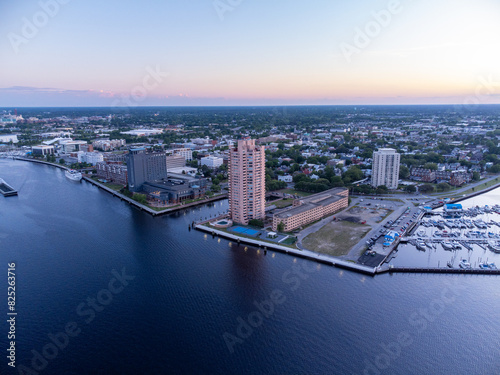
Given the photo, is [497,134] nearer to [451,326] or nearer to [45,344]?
[451,326]

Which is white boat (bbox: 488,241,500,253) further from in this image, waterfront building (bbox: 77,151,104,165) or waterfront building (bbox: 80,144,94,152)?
waterfront building (bbox: 80,144,94,152)

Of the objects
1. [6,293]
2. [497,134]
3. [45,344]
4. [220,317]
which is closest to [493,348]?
[220,317]

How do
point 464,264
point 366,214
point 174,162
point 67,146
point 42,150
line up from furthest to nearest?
point 67,146, point 42,150, point 174,162, point 366,214, point 464,264

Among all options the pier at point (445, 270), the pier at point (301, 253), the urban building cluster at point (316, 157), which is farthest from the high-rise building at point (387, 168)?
the pier at point (301, 253)

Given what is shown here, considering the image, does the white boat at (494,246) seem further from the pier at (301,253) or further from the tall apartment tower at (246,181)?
the tall apartment tower at (246,181)

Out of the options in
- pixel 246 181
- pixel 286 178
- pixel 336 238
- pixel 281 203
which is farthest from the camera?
pixel 286 178

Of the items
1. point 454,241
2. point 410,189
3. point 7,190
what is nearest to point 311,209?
point 454,241

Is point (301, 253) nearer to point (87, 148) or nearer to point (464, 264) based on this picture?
point (464, 264)
